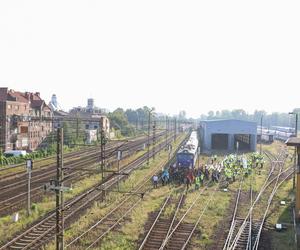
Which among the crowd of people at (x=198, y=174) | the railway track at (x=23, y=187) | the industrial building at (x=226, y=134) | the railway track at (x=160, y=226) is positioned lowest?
the railway track at (x=160, y=226)

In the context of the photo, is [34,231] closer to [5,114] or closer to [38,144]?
[5,114]

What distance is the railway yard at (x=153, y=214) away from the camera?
17891 mm

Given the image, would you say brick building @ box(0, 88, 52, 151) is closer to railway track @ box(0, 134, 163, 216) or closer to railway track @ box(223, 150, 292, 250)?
railway track @ box(0, 134, 163, 216)

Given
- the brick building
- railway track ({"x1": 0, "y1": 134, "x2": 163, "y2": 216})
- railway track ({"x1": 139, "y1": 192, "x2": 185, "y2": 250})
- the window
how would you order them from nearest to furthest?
railway track ({"x1": 139, "y1": 192, "x2": 185, "y2": 250})
railway track ({"x1": 0, "y1": 134, "x2": 163, "y2": 216})
the brick building
the window

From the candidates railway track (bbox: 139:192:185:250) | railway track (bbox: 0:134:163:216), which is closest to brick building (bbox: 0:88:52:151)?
railway track (bbox: 0:134:163:216)

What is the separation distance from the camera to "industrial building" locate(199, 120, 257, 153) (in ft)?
196

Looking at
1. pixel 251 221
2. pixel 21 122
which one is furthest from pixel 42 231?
pixel 21 122

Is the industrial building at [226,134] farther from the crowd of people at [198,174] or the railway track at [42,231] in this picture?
the railway track at [42,231]

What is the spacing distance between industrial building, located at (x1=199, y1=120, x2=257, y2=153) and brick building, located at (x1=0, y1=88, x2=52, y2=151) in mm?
24377

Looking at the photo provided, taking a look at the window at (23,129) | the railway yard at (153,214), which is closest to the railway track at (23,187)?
the railway yard at (153,214)

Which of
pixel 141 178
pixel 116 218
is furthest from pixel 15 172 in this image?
pixel 116 218

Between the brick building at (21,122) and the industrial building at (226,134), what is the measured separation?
2438 cm

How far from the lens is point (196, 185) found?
30.1 metres

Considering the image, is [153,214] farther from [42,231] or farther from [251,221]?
[42,231]
